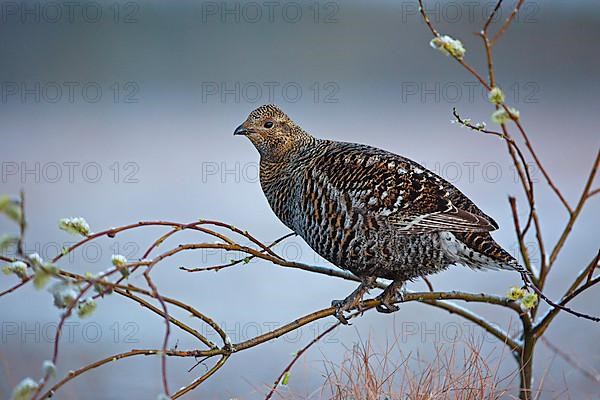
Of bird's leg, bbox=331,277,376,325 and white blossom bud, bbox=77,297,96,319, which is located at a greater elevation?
bird's leg, bbox=331,277,376,325

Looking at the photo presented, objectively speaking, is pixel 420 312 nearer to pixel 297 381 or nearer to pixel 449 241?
pixel 297 381

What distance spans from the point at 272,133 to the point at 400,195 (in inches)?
12.7

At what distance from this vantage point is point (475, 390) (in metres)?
1.15

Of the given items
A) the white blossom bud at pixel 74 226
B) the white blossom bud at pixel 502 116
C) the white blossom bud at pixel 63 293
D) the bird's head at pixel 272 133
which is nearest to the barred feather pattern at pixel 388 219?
the bird's head at pixel 272 133

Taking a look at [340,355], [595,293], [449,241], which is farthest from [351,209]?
[595,293]

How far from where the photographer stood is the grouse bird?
1197 millimetres

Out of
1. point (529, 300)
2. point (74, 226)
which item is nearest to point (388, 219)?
point (529, 300)

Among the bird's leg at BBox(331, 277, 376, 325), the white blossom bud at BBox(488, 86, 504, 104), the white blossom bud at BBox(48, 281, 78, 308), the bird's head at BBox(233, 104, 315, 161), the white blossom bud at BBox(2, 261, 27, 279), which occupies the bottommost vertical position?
the white blossom bud at BBox(48, 281, 78, 308)

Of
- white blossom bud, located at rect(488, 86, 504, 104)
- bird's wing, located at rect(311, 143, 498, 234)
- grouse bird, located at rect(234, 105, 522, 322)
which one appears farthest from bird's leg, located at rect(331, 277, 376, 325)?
white blossom bud, located at rect(488, 86, 504, 104)

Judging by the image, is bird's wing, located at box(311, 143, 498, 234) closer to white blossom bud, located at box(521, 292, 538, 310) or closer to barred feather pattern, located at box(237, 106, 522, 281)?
barred feather pattern, located at box(237, 106, 522, 281)

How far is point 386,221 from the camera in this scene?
1.21 metres

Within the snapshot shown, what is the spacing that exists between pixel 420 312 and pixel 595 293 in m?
0.75

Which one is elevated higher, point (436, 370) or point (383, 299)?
point (383, 299)

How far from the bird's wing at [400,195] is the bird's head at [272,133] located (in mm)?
152
